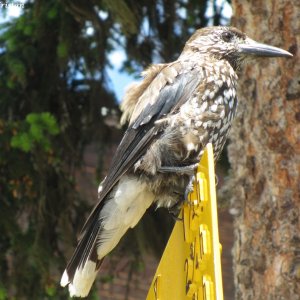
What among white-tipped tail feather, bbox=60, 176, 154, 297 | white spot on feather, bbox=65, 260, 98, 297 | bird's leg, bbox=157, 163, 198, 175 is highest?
bird's leg, bbox=157, 163, 198, 175

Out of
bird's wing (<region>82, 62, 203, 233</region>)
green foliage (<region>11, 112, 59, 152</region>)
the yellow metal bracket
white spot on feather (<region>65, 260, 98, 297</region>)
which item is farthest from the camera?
green foliage (<region>11, 112, 59, 152</region>)

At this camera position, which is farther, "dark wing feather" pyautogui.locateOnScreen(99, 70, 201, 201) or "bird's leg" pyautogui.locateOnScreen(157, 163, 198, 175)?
"dark wing feather" pyautogui.locateOnScreen(99, 70, 201, 201)

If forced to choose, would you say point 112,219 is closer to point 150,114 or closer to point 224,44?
point 150,114

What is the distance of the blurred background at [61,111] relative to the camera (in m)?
5.08

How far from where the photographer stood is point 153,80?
385 cm

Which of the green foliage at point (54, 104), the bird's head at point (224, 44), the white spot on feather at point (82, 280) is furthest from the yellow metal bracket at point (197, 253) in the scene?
the green foliage at point (54, 104)

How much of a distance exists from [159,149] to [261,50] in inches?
26.6

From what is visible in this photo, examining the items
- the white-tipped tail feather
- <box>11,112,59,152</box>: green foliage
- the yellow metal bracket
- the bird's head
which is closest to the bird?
the white-tipped tail feather

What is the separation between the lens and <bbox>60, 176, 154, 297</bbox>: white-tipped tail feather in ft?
11.4

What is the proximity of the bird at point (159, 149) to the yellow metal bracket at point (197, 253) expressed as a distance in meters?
0.69

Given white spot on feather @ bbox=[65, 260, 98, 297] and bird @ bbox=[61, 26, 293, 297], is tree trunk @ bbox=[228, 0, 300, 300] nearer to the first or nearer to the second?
bird @ bbox=[61, 26, 293, 297]

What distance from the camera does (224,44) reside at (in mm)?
4082

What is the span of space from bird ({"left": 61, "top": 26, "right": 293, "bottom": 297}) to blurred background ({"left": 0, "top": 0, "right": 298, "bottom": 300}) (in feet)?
4.07

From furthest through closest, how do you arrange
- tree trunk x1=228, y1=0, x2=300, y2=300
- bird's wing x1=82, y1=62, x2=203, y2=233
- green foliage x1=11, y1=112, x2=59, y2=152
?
green foliage x1=11, y1=112, x2=59, y2=152, tree trunk x1=228, y1=0, x2=300, y2=300, bird's wing x1=82, y1=62, x2=203, y2=233
